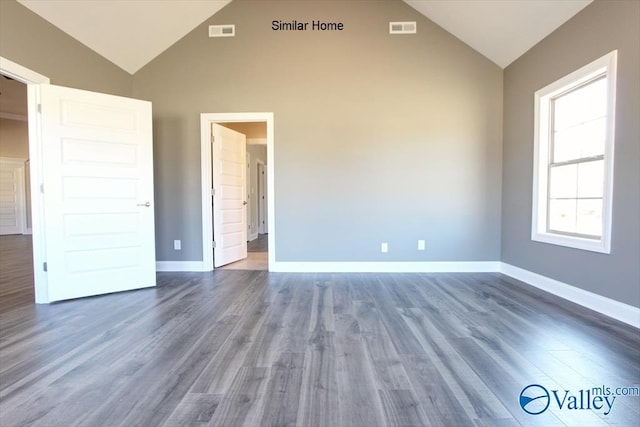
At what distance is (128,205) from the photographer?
10.5 ft

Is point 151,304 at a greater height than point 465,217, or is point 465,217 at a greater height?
point 465,217

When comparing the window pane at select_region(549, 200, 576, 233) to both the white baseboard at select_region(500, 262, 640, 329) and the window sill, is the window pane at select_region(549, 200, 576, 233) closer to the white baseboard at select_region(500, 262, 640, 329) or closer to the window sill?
the window sill

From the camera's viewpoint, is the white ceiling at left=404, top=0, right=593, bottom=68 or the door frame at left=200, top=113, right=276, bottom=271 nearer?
the white ceiling at left=404, top=0, right=593, bottom=68

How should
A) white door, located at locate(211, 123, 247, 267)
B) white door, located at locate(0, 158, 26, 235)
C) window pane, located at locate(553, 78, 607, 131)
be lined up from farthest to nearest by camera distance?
1. white door, located at locate(0, 158, 26, 235)
2. white door, located at locate(211, 123, 247, 267)
3. window pane, located at locate(553, 78, 607, 131)

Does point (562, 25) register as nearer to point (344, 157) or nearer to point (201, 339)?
point (344, 157)

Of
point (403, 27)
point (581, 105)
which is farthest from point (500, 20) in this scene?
point (581, 105)

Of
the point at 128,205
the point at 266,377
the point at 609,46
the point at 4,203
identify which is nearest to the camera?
the point at 266,377

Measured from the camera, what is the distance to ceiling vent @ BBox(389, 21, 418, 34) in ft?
12.5

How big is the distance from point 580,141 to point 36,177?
17.6 ft

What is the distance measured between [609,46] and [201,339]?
4035 mm

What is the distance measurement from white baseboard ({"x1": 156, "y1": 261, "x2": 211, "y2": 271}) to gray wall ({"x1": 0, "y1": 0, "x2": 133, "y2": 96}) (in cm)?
234

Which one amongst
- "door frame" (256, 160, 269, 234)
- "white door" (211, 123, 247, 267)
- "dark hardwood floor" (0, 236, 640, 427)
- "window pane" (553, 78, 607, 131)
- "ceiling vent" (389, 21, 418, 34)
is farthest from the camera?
"door frame" (256, 160, 269, 234)

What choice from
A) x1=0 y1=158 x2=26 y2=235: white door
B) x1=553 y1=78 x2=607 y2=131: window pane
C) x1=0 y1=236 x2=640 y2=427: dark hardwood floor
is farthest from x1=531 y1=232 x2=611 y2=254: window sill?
x1=0 y1=158 x2=26 y2=235: white door

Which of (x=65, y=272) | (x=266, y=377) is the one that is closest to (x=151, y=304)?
(x=65, y=272)
